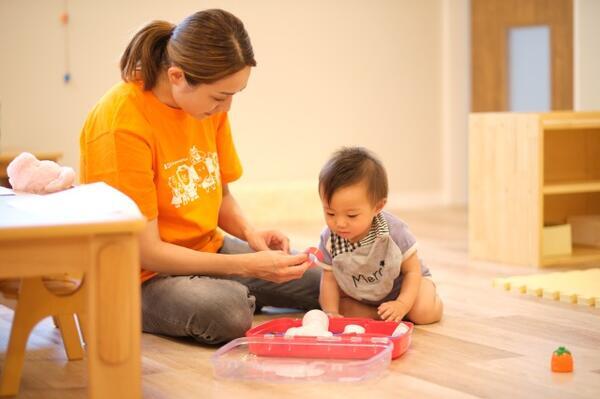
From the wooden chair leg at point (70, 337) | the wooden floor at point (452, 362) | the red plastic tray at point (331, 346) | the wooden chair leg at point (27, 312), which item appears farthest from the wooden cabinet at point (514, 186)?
the wooden chair leg at point (27, 312)

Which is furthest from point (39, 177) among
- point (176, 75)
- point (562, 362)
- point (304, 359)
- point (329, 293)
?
point (562, 362)

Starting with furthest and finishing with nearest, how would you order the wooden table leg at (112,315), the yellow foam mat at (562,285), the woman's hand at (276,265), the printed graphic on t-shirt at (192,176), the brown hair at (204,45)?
1. the yellow foam mat at (562,285)
2. the printed graphic on t-shirt at (192,176)
3. the woman's hand at (276,265)
4. the brown hair at (204,45)
5. the wooden table leg at (112,315)

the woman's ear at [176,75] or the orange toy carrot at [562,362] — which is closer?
the orange toy carrot at [562,362]

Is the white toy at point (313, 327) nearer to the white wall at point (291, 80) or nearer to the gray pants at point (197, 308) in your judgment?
the gray pants at point (197, 308)

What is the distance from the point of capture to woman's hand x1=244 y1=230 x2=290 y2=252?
2.64 meters

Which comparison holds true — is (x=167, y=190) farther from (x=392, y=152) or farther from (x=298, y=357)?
(x=392, y=152)

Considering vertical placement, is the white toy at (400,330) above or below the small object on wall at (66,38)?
below

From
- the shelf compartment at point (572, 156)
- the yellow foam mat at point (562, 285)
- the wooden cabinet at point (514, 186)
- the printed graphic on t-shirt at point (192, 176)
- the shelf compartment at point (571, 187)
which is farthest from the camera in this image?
the shelf compartment at point (572, 156)

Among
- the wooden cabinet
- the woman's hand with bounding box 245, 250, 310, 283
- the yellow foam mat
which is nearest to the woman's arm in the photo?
the woman's hand with bounding box 245, 250, 310, 283

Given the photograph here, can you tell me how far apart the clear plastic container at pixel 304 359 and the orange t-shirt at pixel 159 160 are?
0.40 meters

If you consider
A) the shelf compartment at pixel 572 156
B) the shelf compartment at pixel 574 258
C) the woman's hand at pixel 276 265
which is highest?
the shelf compartment at pixel 572 156

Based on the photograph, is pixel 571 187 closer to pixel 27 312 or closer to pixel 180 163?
pixel 180 163

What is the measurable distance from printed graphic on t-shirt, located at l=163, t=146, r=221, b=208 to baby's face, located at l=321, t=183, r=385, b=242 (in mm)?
347

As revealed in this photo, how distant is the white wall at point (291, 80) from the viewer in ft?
16.2
